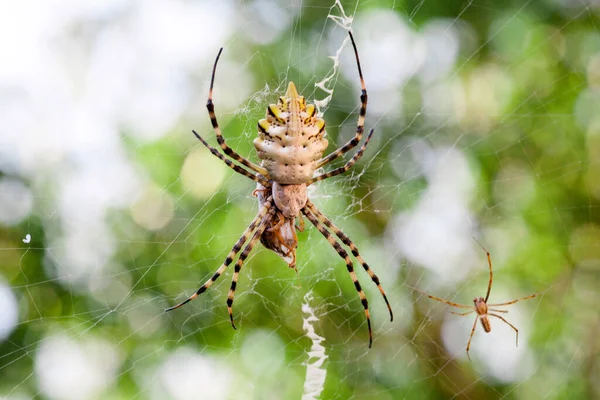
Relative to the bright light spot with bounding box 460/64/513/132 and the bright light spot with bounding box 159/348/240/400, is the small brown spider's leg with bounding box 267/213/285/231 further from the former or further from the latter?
the bright light spot with bounding box 460/64/513/132

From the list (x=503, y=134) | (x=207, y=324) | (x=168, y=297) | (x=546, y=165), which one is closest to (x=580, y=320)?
(x=546, y=165)

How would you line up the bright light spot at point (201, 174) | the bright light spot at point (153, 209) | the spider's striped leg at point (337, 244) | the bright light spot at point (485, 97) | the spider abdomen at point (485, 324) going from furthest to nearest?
1. the bright light spot at point (485, 97)
2. the bright light spot at point (153, 209)
3. the spider abdomen at point (485, 324)
4. the bright light spot at point (201, 174)
5. the spider's striped leg at point (337, 244)

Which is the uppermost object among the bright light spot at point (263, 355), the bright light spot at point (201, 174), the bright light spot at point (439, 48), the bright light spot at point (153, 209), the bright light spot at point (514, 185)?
the bright light spot at point (439, 48)

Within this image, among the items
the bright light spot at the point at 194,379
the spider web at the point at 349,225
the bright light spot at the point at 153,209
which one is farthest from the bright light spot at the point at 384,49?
the bright light spot at the point at 194,379

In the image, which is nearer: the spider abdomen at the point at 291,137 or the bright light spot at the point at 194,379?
the spider abdomen at the point at 291,137

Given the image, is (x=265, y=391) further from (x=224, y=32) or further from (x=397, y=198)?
(x=224, y=32)

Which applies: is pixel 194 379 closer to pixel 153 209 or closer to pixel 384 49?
pixel 153 209

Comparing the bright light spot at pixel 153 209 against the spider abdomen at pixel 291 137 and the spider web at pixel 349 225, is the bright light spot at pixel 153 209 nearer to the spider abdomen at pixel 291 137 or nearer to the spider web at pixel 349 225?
the spider web at pixel 349 225
